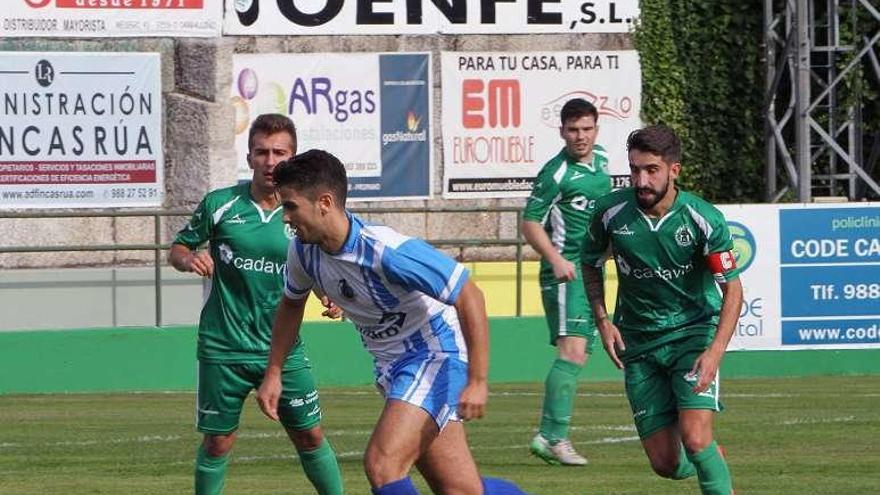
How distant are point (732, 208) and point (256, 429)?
6552mm

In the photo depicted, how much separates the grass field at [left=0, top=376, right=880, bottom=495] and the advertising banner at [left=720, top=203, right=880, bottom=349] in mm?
957

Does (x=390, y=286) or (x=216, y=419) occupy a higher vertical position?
(x=390, y=286)

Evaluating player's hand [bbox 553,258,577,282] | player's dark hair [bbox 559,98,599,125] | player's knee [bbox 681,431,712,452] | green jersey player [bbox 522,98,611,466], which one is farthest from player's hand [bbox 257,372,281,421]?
player's dark hair [bbox 559,98,599,125]

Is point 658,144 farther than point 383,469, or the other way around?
point 658,144

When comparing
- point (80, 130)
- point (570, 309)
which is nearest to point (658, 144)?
point (570, 309)

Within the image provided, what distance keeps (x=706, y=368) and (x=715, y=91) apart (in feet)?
62.2

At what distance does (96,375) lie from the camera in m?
20.4

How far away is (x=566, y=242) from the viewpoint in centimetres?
1385

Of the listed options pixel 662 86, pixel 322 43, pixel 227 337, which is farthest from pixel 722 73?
pixel 227 337

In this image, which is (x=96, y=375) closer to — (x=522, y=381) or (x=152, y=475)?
(x=522, y=381)

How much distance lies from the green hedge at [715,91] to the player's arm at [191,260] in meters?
17.8

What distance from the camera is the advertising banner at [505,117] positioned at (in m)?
26.7

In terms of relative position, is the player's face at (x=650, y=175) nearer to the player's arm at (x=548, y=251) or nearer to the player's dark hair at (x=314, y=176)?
the player's dark hair at (x=314, y=176)

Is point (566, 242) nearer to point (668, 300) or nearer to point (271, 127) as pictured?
point (668, 300)
